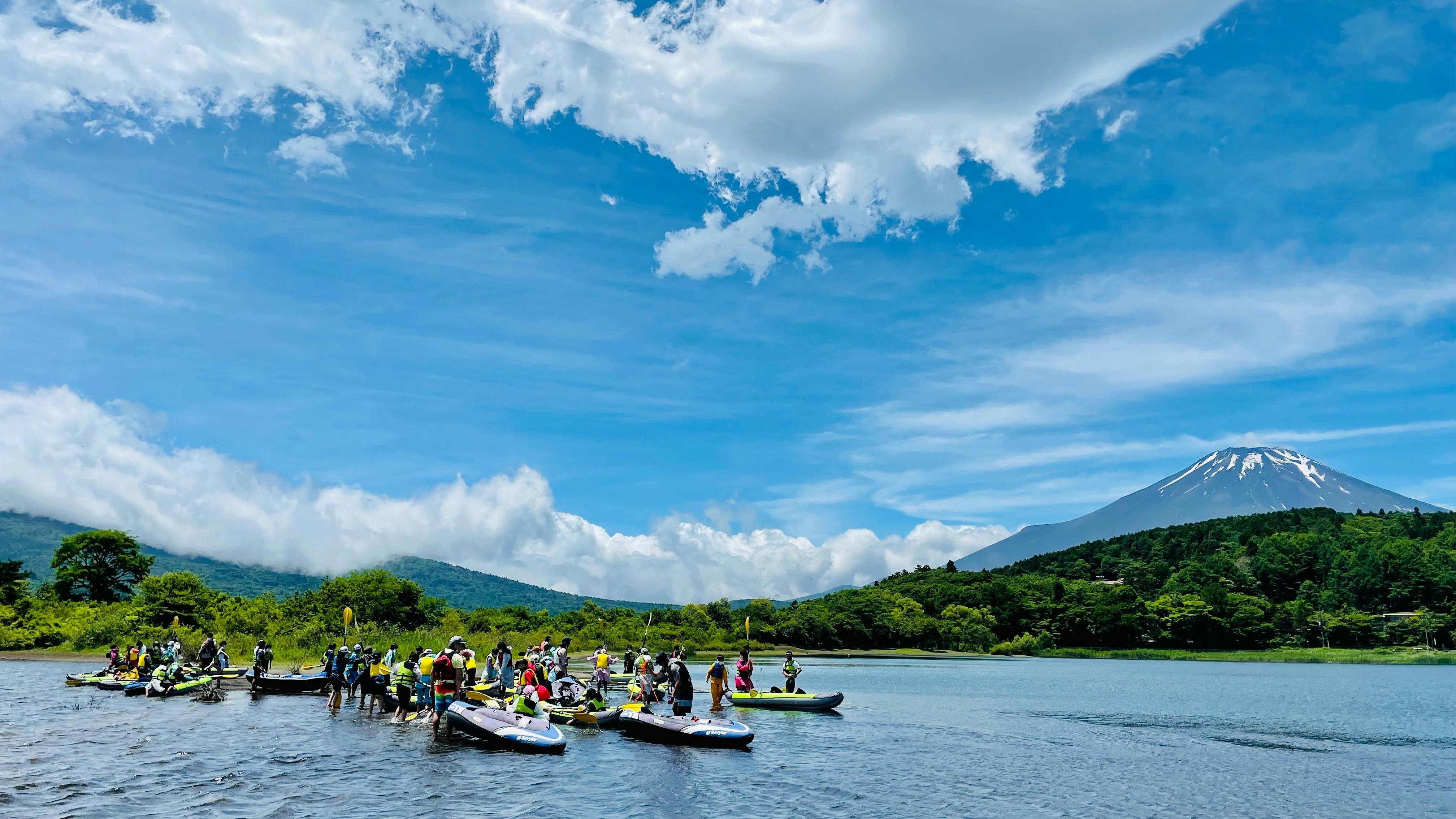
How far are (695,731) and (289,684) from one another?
2478cm

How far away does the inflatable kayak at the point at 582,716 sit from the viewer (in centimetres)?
3288

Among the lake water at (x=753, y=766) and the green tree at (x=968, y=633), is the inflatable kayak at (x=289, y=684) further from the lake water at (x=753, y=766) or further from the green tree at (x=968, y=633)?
the green tree at (x=968, y=633)

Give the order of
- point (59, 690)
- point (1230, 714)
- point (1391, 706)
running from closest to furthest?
point (59, 690) < point (1230, 714) < point (1391, 706)

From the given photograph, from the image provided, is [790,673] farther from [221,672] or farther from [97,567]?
[97,567]

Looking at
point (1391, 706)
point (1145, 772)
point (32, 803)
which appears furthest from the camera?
point (1391, 706)

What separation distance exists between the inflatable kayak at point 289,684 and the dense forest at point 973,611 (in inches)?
987

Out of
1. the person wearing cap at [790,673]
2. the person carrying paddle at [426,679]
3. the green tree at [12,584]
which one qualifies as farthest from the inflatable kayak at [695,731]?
the green tree at [12,584]

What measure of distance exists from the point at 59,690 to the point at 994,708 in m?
49.7

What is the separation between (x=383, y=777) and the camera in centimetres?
2214

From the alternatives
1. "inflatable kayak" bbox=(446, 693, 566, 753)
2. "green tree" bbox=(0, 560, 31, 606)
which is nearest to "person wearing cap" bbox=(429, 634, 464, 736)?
"inflatable kayak" bbox=(446, 693, 566, 753)

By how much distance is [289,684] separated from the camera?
42719mm

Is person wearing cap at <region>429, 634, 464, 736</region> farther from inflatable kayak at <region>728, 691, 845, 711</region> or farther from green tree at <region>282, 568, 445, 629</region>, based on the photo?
green tree at <region>282, 568, 445, 629</region>

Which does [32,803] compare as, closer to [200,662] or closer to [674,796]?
[674,796]

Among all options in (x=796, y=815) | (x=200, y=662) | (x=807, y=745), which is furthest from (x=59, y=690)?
(x=796, y=815)
